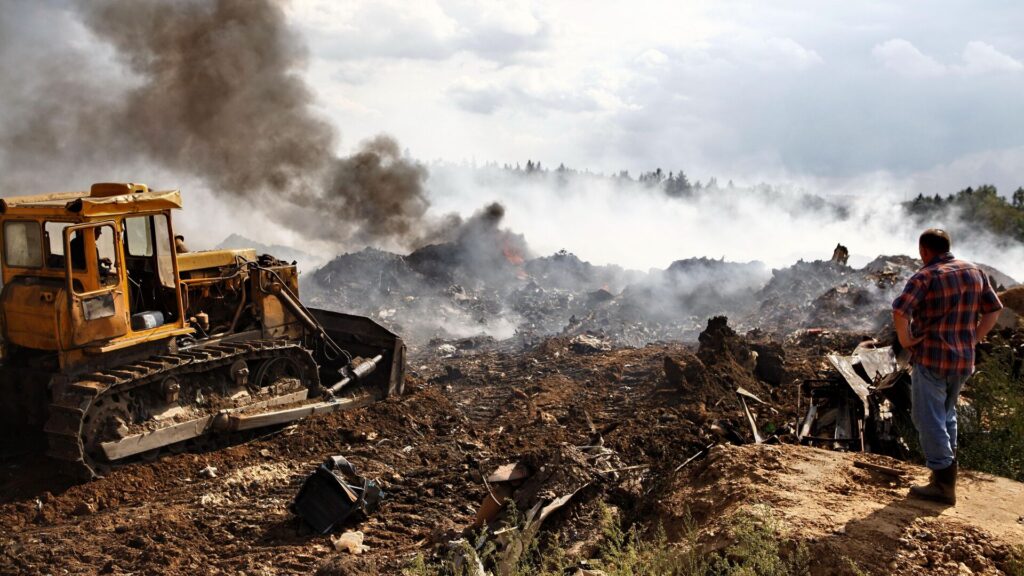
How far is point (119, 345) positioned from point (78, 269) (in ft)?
2.86

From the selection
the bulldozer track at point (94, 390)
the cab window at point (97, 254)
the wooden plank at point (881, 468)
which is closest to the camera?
the wooden plank at point (881, 468)

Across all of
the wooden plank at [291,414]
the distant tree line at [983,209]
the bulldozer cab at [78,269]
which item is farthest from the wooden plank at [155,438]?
the distant tree line at [983,209]

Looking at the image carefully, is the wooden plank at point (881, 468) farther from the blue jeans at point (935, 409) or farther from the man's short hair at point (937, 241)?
the man's short hair at point (937, 241)

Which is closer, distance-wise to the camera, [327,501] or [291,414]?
[327,501]

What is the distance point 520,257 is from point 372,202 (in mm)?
6107

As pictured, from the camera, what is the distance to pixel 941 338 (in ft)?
16.9

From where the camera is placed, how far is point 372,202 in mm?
28000

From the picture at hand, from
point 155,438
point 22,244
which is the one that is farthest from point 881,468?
point 22,244

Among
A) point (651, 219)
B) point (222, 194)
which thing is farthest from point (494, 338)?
point (651, 219)

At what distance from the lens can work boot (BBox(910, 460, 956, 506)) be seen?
511 cm

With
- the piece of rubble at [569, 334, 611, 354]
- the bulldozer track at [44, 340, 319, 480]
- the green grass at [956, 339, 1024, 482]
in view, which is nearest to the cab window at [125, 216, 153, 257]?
the bulldozer track at [44, 340, 319, 480]

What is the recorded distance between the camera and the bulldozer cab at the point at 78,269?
7.73 m

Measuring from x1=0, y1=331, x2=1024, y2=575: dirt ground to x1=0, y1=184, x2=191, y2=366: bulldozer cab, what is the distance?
136 cm

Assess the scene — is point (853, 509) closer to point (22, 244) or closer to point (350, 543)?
point (350, 543)
